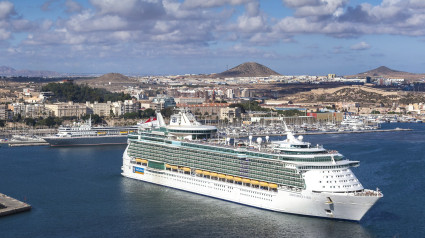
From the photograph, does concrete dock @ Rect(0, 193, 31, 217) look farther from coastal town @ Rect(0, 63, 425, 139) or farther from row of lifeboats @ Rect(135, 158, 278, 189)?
coastal town @ Rect(0, 63, 425, 139)

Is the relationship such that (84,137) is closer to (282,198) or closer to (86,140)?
(86,140)

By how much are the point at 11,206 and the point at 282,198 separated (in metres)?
13.1

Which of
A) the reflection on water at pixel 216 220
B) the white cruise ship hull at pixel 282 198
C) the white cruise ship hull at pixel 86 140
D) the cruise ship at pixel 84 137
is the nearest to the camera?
the reflection on water at pixel 216 220

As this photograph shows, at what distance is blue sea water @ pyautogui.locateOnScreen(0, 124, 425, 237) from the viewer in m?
26.5

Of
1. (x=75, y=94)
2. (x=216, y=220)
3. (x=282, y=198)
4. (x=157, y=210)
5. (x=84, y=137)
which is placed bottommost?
(x=216, y=220)

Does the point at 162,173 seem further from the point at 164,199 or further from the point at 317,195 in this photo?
the point at 317,195

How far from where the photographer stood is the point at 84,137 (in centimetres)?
6069

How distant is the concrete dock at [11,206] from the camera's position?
2948 centimetres

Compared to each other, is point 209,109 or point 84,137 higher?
point 209,109

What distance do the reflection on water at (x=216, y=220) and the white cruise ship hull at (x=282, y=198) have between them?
0.31 meters

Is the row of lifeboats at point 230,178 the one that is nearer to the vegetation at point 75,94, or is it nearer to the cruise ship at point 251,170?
the cruise ship at point 251,170

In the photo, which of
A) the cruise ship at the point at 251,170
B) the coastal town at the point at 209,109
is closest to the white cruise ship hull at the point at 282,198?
the cruise ship at the point at 251,170

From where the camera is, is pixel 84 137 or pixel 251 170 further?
pixel 84 137


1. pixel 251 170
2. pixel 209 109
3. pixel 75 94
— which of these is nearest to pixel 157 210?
pixel 251 170
